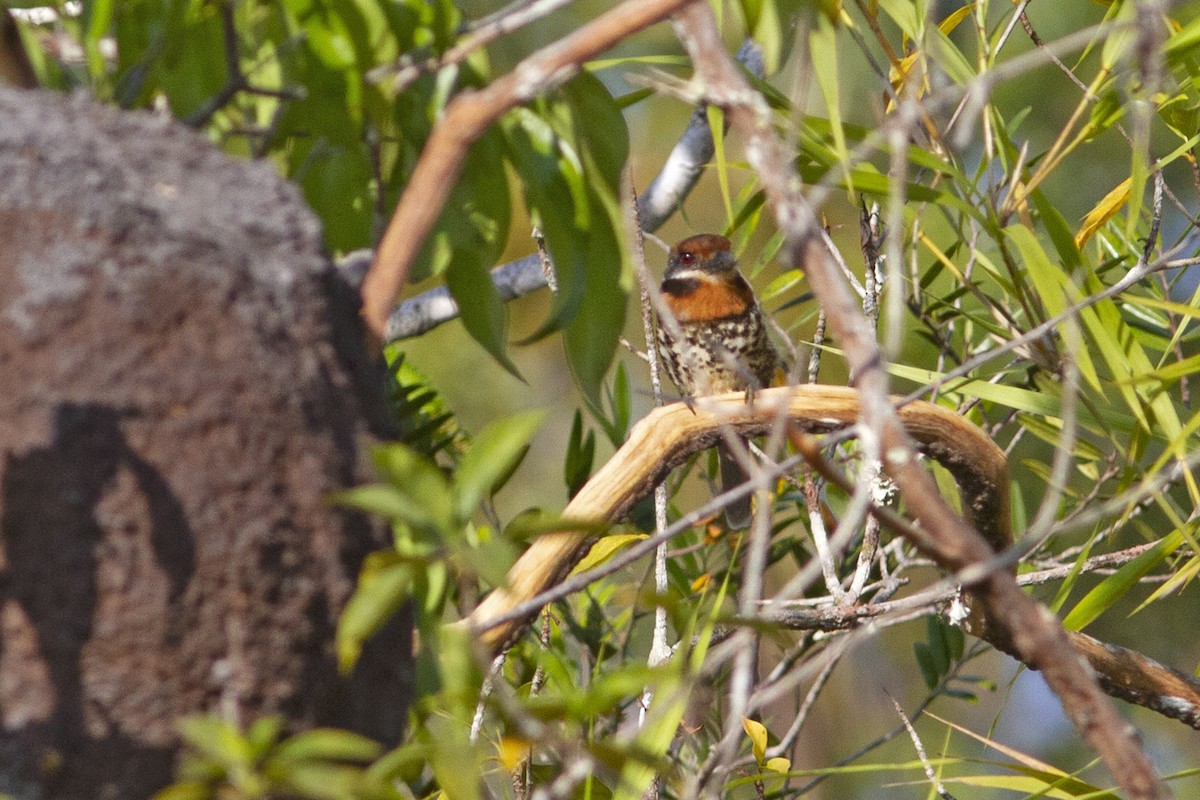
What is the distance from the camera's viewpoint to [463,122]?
111 cm

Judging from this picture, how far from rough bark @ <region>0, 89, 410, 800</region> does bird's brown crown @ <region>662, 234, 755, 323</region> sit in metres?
2.55

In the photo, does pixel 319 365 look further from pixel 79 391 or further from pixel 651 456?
pixel 651 456

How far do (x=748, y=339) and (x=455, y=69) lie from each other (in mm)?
2312

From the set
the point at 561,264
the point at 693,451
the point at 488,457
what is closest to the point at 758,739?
the point at 693,451

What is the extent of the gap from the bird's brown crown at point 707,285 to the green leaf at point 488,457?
2.58 m

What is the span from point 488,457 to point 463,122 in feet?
1.02

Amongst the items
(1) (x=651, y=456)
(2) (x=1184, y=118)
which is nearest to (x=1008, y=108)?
(2) (x=1184, y=118)

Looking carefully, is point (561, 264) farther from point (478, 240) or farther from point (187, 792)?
point (187, 792)

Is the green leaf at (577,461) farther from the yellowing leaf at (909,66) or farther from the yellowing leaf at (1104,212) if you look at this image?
the yellowing leaf at (1104,212)

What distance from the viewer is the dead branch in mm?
1099

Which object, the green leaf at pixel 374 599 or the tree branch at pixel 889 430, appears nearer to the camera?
the green leaf at pixel 374 599

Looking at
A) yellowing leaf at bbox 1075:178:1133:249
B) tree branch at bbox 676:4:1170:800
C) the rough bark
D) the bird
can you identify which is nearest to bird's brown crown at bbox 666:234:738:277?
the bird

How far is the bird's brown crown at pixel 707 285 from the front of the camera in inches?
140

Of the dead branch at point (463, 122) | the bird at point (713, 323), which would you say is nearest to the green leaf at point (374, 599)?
the dead branch at point (463, 122)
